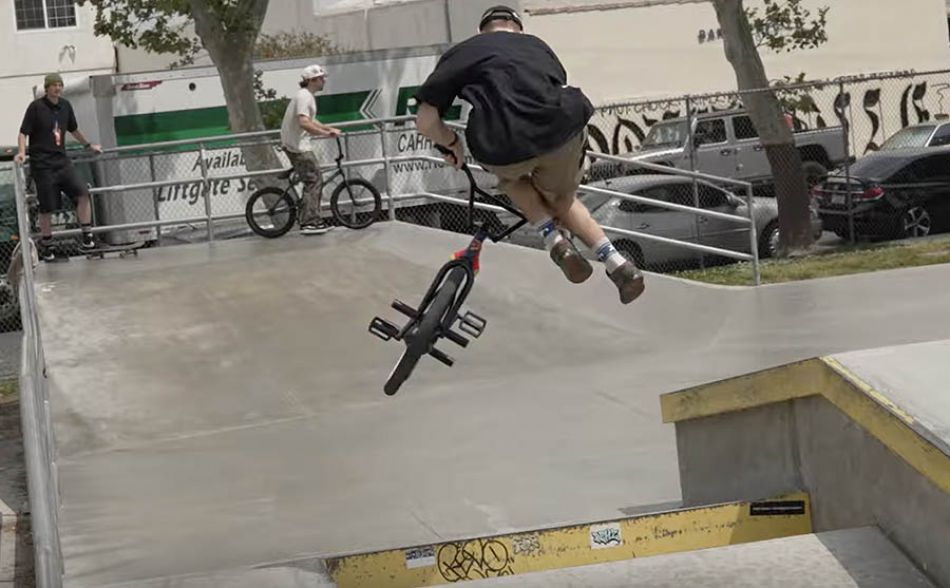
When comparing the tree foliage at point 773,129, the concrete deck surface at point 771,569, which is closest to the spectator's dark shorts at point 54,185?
the tree foliage at point 773,129

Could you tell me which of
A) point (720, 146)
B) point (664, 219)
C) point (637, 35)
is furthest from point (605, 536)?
point (637, 35)

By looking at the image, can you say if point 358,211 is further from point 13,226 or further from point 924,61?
point 924,61

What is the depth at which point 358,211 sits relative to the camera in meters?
16.1

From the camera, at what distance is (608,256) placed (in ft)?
23.7

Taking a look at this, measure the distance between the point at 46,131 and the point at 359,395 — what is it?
5.30 metres

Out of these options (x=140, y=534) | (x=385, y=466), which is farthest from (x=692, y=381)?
(x=140, y=534)

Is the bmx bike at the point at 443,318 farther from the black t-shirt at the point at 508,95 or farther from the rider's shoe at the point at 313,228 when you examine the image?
the rider's shoe at the point at 313,228

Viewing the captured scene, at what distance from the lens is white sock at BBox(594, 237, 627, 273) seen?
720 centimetres

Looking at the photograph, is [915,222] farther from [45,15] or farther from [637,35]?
[45,15]

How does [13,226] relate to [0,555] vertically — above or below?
above

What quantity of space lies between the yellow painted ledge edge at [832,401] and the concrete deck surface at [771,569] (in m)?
0.36

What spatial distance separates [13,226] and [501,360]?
10.3 metres

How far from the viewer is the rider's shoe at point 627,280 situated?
7.18 meters

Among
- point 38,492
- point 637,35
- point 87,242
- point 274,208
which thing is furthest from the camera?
point 637,35
